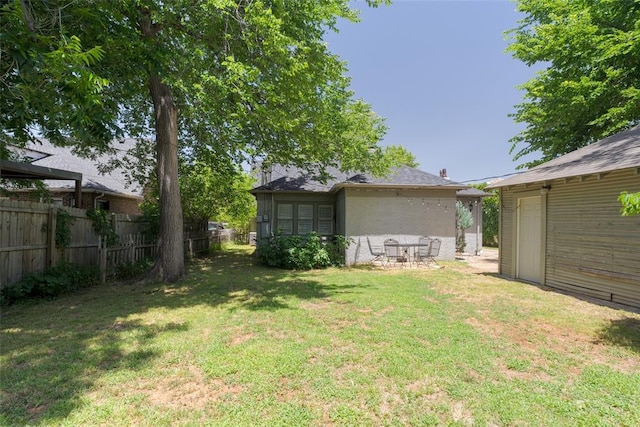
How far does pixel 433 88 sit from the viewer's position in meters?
17.3

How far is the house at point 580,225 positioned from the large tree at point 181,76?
15.2 feet

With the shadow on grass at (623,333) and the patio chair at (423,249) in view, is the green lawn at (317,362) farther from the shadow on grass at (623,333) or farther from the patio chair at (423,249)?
the patio chair at (423,249)

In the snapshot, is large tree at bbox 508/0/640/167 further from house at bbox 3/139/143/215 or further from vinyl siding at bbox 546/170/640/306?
house at bbox 3/139/143/215

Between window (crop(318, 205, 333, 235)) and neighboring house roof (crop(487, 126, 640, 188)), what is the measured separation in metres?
6.58

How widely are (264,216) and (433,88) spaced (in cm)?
1185

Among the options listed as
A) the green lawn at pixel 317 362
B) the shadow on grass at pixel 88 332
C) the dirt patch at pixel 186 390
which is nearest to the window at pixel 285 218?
the shadow on grass at pixel 88 332

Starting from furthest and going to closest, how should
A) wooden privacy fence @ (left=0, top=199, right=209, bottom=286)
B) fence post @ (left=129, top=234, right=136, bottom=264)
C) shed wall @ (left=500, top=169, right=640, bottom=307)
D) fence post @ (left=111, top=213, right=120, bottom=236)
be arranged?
fence post @ (left=129, top=234, right=136, bottom=264), fence post @ (left=111, top=213, right=120, bottom=236), shed wall @ (left=500, top=169, right=640, bottom=307), wooden privacy fence @ (left=0, top=199, right=209, bottom=286)

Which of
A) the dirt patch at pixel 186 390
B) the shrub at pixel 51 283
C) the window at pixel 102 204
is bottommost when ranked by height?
the dirt patch at pixel 186 390

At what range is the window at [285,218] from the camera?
44.1 ft

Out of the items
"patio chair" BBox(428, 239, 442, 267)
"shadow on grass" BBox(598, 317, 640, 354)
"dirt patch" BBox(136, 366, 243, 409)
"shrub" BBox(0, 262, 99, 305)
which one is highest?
"patio chair" BBox(428, 239, 442, 267)

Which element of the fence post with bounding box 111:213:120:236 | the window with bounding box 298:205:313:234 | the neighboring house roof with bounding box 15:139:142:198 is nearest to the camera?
the fence post with bounding box 111:213:120:236

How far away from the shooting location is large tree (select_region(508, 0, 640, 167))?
9.56 meters

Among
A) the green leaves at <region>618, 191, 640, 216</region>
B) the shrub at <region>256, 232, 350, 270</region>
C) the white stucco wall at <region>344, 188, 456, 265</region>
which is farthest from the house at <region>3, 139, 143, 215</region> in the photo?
the green leaves at <region>618, 191, 640, 216</region>

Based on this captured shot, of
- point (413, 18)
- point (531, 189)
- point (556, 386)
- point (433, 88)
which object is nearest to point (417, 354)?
point (556, 386)
